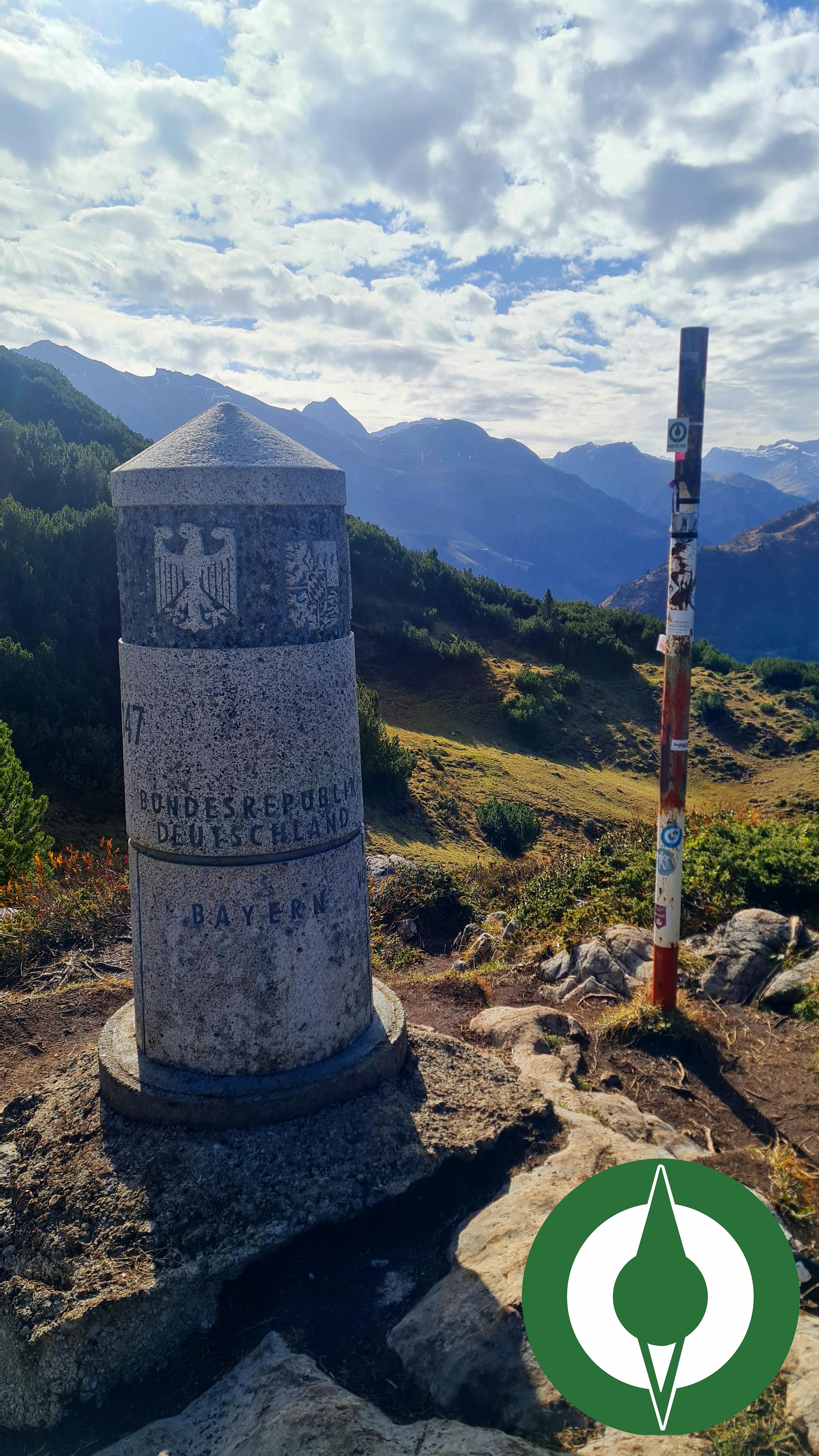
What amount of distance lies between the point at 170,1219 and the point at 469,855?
41.9ft

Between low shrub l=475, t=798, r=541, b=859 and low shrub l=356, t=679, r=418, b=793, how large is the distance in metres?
1.83

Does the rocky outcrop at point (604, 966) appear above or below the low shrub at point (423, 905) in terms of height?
above

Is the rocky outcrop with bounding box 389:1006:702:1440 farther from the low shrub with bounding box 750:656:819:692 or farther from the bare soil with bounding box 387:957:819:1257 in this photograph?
the low shrub with bounding box 750:656:819:692

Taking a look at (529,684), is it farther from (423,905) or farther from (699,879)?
(699,879)

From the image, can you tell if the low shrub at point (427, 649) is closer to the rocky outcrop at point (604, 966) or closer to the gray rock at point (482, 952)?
the gray rock at point (482, 952)

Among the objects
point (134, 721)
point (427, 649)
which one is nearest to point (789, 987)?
point (134, 721)

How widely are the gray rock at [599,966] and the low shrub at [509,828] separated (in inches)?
403

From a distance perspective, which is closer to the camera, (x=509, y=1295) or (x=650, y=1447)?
(x=650, y=1447)

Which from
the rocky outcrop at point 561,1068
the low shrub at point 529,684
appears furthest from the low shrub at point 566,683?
the rocky outcrop at point 561,1068

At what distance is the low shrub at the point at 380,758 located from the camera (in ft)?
57.6

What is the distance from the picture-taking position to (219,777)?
12.1 feet

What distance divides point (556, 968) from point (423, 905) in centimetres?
222

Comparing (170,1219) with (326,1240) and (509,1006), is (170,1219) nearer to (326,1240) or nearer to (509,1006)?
(326,1240)

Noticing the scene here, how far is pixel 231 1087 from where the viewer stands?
3.82m
